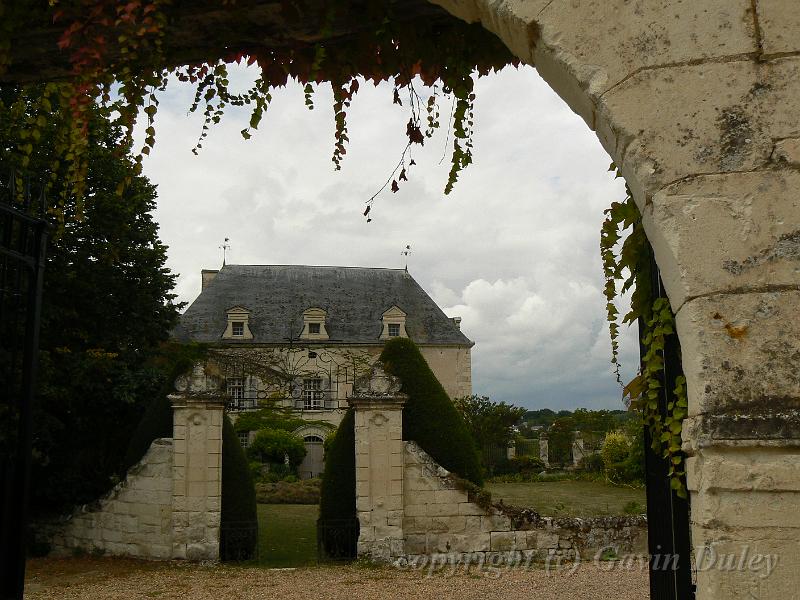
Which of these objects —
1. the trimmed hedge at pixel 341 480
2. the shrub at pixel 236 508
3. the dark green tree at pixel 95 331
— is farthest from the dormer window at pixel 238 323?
the trimmed hedge at pixel 341 480

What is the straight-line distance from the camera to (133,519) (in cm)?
887

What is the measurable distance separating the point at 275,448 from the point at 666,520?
19143 mm

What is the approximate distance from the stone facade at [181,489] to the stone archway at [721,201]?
752 centimetres

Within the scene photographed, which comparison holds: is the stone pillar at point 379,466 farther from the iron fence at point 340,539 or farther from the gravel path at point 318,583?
the gravel path at point 318,583

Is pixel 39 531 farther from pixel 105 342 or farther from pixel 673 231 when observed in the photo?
pixel 673 231

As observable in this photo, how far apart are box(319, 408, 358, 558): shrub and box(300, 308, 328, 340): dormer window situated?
18444 millimetres

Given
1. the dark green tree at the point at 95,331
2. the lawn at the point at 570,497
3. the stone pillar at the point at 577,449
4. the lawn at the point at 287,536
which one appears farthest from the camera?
the stone pillar at the point at 577,449

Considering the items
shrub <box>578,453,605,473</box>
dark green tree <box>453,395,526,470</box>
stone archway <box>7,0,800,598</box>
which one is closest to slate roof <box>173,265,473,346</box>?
dark green tree <box>453,395,526,470</box>

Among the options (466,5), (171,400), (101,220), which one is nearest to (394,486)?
(171,400)

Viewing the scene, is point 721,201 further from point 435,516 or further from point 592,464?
point 592,464

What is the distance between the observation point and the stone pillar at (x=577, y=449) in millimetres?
23656

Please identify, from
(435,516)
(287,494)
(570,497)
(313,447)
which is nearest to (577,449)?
(570,497)

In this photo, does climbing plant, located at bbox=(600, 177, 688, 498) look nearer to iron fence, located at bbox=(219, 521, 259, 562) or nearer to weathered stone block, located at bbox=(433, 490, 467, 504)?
weathered stone block, located at bbox=(433, 490, 467, 504)

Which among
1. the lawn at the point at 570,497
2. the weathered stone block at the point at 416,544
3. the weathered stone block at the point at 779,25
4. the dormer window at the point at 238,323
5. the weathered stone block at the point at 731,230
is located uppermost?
the dormer window at the point at 238,323
